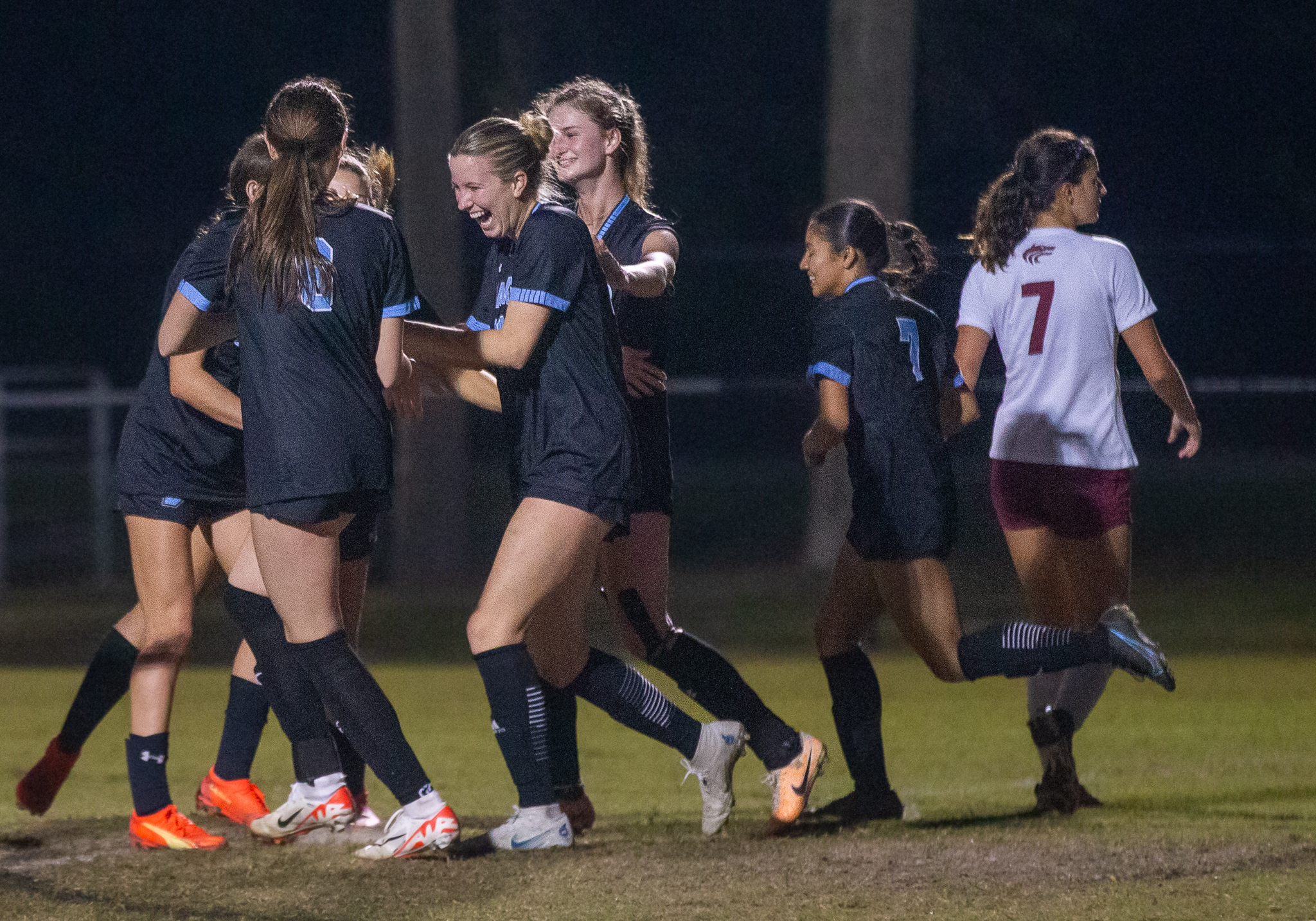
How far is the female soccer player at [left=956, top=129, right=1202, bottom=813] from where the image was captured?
495 centimetres

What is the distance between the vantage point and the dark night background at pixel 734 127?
64.9 ft

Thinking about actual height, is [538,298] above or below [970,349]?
above

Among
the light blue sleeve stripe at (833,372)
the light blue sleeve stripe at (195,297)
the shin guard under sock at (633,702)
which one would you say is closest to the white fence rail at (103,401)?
the light blue sleeve stripe at (833,372)

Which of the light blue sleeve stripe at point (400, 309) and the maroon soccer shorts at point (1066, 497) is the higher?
the light blue sleeve stripe at point (400, 309)

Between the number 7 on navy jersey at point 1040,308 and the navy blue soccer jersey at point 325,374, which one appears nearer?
the navy blue soccer jersey at point 325,374

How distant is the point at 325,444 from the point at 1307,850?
8.95 feet

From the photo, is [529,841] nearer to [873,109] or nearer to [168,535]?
[168,535]

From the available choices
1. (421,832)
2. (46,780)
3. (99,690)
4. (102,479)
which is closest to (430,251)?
(102,479)

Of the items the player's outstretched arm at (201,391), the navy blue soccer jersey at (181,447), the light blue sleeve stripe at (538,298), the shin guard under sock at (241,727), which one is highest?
the light blue sleeve stripe at (538,298)

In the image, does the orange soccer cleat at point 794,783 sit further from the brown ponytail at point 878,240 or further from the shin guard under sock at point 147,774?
the shin guard under sock at point 147,774

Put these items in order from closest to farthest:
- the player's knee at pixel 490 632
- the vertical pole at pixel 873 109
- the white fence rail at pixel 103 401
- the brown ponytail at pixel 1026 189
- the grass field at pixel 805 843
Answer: the grass field at pixel 805 843
the player's knee at pixel 490 632
the brown ponytail at pixel 1026 189
the white fence rail at pixel 103 401
the vertical pole at pixel 873 109

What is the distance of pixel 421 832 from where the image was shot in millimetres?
4254

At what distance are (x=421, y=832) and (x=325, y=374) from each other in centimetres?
115

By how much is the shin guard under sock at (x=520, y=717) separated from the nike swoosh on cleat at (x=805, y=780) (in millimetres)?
713
